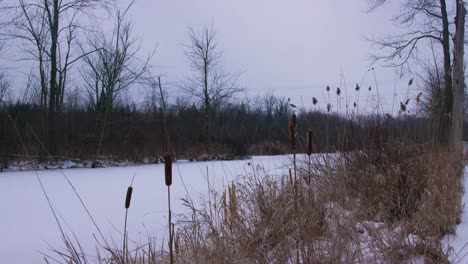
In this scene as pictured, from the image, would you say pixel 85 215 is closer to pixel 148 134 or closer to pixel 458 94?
pixel 458 94

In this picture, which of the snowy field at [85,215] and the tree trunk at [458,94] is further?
the tree trunk at [458,94]

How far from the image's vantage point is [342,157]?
3936 mm

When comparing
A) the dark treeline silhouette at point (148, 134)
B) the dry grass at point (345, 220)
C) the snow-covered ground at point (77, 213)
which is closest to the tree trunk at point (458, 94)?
the dark treeline silhouette at point (148, 134)

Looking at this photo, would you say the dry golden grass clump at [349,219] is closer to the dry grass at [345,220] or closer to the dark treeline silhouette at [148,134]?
the dry grass at [345,220]

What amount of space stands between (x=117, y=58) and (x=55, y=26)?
2.55m

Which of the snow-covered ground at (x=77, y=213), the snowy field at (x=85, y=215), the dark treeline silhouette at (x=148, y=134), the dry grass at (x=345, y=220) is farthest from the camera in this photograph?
the dark treeline silhouette at (x=148, y=134)

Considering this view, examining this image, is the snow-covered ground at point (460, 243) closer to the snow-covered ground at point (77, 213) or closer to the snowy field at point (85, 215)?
the snowy field at point (85, 215)

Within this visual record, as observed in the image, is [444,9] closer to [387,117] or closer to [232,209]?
[387,117]

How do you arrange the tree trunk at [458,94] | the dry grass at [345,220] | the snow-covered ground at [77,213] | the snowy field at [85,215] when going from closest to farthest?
the dry grass at [345,220]
the snowy field at [85,215]
the snow-covered ground at [77,213]
the tree trunk at [458,94]

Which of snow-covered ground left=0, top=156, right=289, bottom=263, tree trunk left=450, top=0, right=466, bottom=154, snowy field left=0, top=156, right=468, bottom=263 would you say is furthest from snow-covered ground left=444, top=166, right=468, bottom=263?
tree trunk left=450, top=0, right=466, bottom=154

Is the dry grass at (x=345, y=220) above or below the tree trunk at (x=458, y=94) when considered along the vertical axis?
below

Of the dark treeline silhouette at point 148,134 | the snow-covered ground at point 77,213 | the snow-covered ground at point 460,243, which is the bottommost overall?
the snow-covered ground at point 77,213

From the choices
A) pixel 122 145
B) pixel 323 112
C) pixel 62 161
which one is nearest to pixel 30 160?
pixel 62 161

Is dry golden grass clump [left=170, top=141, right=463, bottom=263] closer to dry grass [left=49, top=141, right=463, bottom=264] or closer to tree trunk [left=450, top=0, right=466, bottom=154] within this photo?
dry grass [left=49, top=141, right=463, bottom=264]
